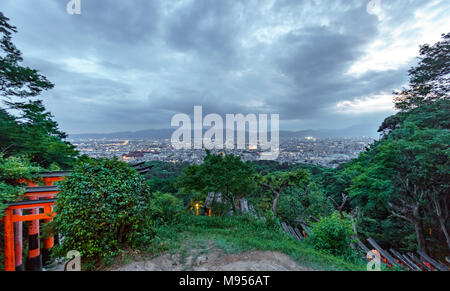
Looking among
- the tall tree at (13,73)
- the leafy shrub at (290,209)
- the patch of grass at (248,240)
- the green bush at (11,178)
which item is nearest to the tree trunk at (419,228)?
the leafy shrub at (290,209)

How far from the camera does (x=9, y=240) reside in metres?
3.27

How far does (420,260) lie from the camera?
6.58m

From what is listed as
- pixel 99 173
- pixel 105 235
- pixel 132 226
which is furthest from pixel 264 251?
pixel 99 173

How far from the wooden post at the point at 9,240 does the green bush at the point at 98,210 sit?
54.9 inches

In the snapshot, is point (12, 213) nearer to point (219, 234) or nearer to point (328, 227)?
point (219, 234)

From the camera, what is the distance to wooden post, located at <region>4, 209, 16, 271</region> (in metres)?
3.22

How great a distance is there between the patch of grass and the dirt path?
0.18 metres

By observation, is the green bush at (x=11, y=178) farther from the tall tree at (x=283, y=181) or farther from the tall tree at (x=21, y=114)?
the tall tree at (x=283, y=181)

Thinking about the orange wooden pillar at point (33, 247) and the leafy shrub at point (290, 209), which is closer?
the orange wooden pillar at point (33, 247)

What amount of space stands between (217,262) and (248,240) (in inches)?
45.9

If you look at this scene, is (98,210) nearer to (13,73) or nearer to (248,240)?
(248,240)

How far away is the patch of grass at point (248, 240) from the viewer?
3.24m

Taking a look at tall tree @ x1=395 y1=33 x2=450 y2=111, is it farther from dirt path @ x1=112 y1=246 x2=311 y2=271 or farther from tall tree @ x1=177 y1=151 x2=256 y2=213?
dirt path @ x1=112 y1=246 x2=311 y2=271

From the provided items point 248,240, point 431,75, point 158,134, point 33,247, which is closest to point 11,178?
point 33,247
